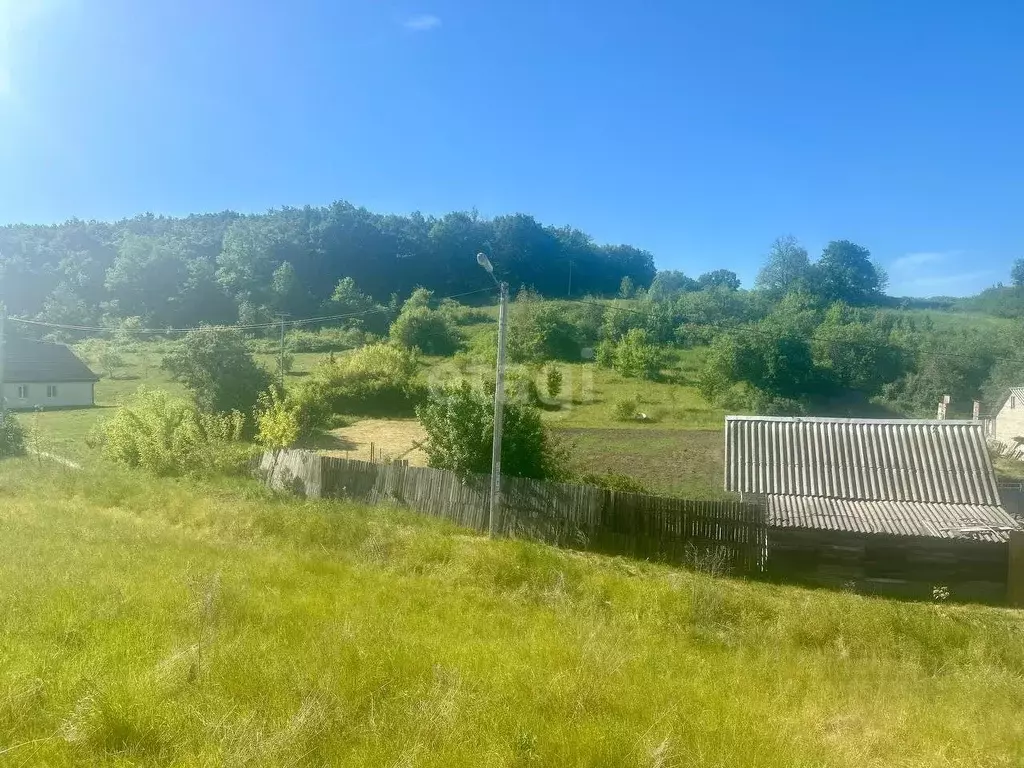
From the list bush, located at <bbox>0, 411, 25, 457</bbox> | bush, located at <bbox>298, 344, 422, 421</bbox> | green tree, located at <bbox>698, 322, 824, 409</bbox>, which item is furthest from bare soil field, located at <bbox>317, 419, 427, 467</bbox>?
green tree, located at <bbox>698, 322, 824, 409</bbox>

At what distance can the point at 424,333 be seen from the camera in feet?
148

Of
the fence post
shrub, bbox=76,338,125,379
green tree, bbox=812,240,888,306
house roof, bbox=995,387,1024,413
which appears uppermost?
green tree, bbox=812,240,888,306

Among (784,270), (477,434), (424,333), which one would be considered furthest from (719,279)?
(477,434)

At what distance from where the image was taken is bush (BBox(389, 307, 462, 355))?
4434 cm

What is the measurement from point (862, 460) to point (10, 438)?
75.3 feet

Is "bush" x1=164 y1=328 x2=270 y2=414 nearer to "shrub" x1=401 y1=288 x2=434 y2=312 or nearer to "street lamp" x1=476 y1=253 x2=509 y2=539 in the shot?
"street lamp" x1=476 y1=253 x2=509 y2=539

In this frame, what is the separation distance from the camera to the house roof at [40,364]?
110 ft

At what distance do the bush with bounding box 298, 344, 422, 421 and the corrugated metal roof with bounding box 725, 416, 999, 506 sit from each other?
65.4 ft

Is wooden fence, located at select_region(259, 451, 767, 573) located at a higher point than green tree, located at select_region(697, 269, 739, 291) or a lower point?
lower

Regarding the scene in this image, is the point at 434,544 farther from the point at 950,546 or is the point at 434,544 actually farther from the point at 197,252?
the point at 197,252

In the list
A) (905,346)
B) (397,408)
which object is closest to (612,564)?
(397,408)

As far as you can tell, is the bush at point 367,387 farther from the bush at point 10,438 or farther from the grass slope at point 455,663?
the grass slope at point 455,663

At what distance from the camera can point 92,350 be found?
44469mm

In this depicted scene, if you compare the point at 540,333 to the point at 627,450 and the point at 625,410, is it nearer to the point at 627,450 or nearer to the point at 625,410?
the point at 625,410
